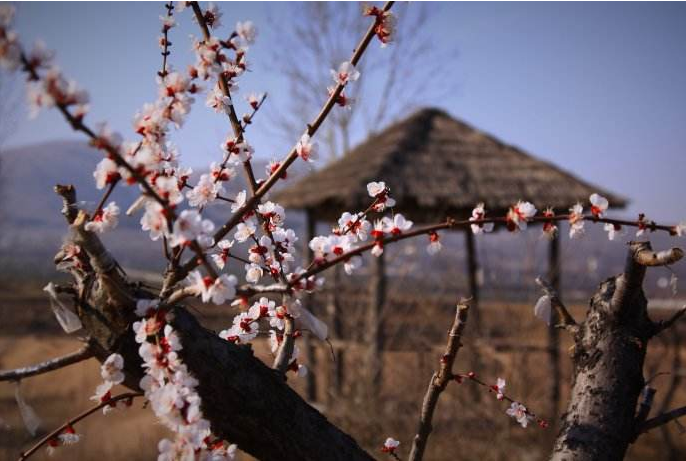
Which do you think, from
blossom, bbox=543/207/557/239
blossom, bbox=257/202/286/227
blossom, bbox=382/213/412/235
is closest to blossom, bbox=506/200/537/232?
blossom, bbox=543/207/557/239

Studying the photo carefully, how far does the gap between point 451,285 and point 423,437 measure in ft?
18.9

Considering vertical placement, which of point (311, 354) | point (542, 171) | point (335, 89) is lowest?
point (335, 89)

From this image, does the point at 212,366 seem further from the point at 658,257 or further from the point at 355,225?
the point at 658,257

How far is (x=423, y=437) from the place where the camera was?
4.11 ft

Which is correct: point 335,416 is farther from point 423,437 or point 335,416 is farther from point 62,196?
point 62,196

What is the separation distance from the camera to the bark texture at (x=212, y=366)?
0.91 m

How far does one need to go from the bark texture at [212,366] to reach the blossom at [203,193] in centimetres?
23

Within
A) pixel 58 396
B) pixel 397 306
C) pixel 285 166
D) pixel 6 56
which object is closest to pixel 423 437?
pixel 285 166

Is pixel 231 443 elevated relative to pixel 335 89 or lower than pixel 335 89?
lower

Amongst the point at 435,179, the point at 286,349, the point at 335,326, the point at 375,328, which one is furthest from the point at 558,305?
the point at 335,326

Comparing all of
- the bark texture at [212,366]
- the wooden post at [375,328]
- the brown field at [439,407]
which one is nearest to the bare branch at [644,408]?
the bark texture at [212,366]

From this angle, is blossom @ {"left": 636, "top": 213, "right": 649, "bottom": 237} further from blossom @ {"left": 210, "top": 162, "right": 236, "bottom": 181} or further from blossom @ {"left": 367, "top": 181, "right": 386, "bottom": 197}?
blossom @ {"left": 210, "top": 162, "right": 236, "bottom": 181}

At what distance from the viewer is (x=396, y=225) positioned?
103 cm

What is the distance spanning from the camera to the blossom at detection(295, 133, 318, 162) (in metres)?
1.11
